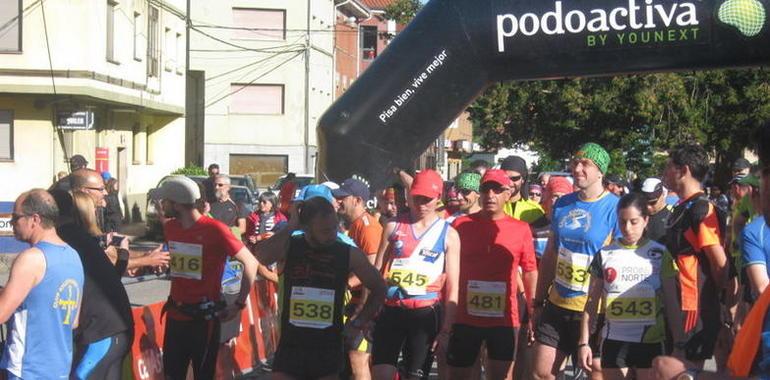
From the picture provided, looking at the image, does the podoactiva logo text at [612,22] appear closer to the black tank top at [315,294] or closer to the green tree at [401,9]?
the black tank top at [315,294]

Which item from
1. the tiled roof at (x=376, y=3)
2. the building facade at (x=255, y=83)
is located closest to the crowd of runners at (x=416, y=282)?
the building facade at (x=255, y=83)

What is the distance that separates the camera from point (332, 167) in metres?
8.84

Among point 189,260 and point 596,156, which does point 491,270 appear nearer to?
point 596,156

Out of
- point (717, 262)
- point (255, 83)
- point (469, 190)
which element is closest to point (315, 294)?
point (717, 262)

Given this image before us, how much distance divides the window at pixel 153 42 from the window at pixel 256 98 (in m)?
11.2

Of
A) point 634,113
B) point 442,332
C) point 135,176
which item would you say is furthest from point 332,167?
point 135,176

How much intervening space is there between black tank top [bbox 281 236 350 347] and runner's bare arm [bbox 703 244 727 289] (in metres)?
2.18

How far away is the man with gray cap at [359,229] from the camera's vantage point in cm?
849

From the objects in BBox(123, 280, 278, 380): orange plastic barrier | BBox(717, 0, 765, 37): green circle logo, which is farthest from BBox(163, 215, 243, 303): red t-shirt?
BBox(717, 0, 765, 37): green circle logo

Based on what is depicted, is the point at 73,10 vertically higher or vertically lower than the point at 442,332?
higher

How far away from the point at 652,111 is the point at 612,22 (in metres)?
18.6

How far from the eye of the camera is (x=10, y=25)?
28047 millimetres

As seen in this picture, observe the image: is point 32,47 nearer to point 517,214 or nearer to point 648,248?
point 517,214

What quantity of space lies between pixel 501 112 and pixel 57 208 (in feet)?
83.2
